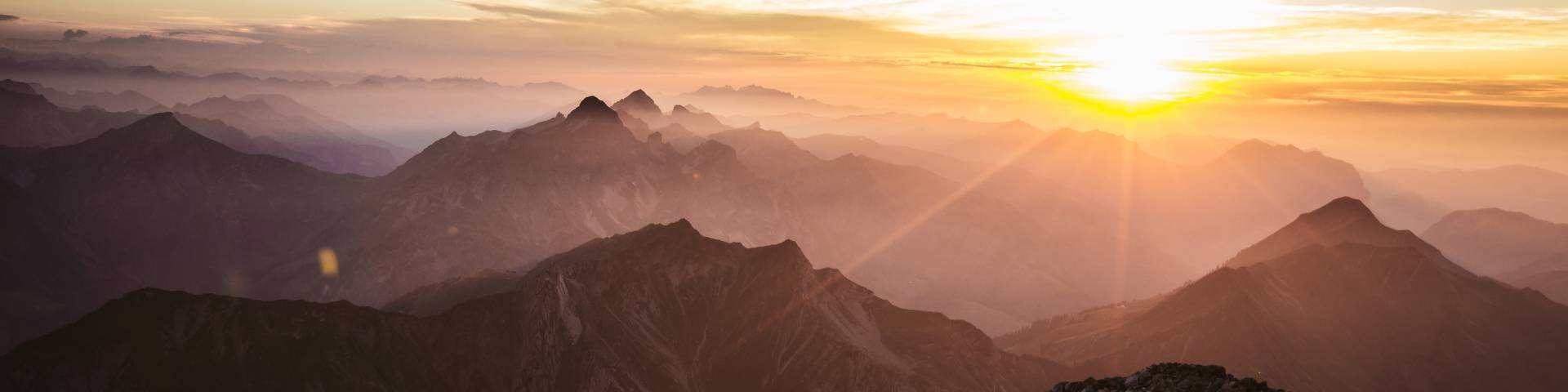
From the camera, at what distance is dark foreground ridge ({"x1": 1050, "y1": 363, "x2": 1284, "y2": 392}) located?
173 feet

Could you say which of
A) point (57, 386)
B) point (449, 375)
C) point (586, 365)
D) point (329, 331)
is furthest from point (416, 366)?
point (57, 386)

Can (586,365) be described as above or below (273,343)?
below

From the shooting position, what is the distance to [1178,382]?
54.7 metres

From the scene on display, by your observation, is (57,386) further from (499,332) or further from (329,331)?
(499,332)

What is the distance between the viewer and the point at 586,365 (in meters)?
200

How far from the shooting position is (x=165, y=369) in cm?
15900

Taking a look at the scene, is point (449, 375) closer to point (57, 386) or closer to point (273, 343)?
point (273, 343)

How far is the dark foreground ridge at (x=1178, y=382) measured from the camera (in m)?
52.7

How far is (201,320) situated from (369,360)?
3153cm

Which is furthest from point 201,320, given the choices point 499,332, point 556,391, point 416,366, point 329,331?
point 556,391

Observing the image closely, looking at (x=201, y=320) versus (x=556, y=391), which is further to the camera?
(x=556, y=391)

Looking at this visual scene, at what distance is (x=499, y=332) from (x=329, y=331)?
119 ft

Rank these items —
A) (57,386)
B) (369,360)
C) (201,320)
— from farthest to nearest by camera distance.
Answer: (369,360), (201,320), (57,386)

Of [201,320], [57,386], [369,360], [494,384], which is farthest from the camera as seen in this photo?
[494,384]
